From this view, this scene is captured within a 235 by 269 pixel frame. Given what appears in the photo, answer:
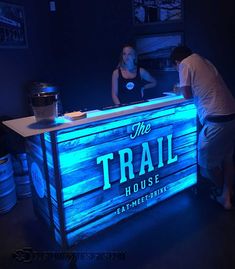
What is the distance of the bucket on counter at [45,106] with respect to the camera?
193cm

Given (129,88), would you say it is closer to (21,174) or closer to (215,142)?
(215,142)

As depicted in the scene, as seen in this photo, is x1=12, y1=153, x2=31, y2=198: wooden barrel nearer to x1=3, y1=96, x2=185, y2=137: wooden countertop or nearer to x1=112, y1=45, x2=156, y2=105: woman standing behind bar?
x1=3, y1=96, x2=185, y2=137: wooden countertop

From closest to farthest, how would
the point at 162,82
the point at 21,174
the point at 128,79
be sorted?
1. the point at 21,174
2. the point at 128,79
3. the point at 162,82

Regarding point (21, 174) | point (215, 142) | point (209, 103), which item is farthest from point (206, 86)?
point (21, 174)

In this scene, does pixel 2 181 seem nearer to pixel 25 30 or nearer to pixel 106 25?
pixel 25 30

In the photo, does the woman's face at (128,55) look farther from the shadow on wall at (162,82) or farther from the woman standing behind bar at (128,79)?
the shadow on wall at (162,82)

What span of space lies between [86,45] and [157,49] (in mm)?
915

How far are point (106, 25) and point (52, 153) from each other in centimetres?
217

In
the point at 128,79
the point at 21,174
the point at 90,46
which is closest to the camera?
the point at 21,174

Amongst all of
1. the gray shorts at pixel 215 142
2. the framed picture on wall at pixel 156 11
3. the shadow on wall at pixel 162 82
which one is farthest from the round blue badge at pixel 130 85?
the gray shorts at pixel 215 142

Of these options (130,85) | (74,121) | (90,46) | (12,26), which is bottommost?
(74,121)

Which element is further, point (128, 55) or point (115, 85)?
point (115, 85)

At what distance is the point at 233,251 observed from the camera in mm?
2168

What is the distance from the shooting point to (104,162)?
2238 millimetres
